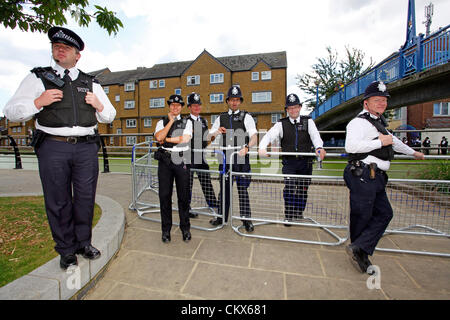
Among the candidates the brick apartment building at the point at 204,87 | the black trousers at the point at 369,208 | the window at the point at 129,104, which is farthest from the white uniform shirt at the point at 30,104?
the window at the point at 129,104

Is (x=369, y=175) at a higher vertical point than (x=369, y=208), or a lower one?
higher

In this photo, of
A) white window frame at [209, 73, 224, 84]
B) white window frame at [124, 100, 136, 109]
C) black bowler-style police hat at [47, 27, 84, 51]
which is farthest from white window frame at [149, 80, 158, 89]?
black bowler-style police hat at [47, 27, 84, 51]

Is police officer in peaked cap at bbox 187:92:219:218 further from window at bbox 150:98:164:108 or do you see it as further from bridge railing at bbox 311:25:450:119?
window at bbox 150:98:164:108

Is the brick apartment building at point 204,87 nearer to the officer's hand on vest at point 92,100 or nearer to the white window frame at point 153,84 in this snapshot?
the white window frame at point 153,84

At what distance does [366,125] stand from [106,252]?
10.1 ft

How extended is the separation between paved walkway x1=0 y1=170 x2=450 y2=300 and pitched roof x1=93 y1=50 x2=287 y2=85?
2783 centimetres

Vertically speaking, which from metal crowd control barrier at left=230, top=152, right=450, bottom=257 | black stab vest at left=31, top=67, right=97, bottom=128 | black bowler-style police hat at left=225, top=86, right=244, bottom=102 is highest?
black bowler-style police hat at left=225, top=86, right=244, bottom=102

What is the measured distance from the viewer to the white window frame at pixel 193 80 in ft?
99.0

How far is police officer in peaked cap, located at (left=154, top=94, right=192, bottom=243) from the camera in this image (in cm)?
291

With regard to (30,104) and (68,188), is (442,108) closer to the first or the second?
(68,188)

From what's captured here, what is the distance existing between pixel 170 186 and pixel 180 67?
109 feet

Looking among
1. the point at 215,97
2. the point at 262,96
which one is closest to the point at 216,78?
the point at 215,97

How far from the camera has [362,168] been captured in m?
2.34
